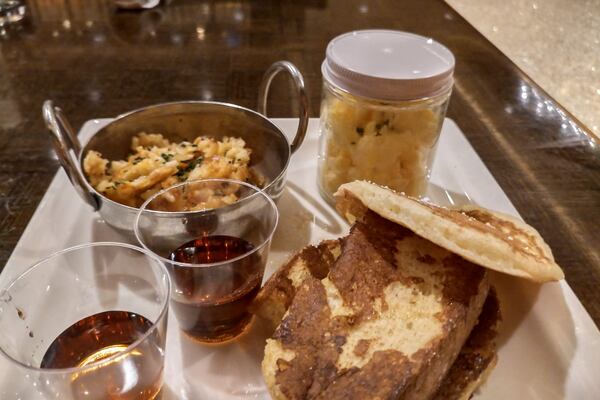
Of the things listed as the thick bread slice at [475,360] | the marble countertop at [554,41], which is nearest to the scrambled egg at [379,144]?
the thick bread slice at [475,360]

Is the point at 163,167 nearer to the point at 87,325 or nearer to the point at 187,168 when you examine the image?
the point at 187,168

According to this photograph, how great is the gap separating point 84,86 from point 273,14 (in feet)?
4.78

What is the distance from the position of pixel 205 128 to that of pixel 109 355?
844 millimetres

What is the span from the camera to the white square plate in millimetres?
990

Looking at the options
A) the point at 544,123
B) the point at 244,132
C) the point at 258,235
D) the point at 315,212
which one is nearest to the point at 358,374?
the point at 258,235

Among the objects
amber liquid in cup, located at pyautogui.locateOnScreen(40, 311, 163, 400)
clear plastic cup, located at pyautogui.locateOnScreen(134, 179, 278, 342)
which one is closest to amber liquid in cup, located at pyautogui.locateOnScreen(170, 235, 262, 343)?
clear plastic cup, located at pyautogui.locateOnScreen(134, 179, 278, 342)

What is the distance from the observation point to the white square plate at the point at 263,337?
99 centimetres

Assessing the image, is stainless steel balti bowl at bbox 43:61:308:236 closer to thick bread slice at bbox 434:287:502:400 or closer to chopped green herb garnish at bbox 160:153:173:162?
chopped green herb garnish at bbox 160:153:173:162

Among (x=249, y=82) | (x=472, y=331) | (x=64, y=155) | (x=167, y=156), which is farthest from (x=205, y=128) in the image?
(x=472, y=331)

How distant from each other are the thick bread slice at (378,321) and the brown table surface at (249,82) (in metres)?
0.50

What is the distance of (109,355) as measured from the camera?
91 cm

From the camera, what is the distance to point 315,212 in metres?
1.47

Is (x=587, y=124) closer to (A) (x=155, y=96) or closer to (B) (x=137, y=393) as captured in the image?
(A) (x=155, y=96)

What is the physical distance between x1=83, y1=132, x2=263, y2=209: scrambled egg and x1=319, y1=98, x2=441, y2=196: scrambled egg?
261 mm
